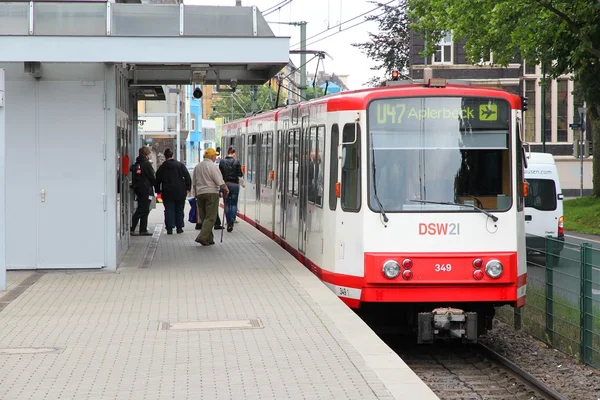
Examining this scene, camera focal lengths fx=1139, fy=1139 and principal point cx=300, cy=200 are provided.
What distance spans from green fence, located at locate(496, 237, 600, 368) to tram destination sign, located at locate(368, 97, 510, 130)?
1.63 metres

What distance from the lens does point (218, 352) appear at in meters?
9.27

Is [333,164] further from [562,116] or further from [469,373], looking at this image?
[562,116]

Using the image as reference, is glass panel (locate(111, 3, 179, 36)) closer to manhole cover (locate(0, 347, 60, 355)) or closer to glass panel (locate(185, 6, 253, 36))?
glass panel (locate(185, 6, 253, 36))

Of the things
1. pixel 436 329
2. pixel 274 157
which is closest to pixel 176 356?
pixel 436 329

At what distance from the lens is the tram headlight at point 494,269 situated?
12.1 meters

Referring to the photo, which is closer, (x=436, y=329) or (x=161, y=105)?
(x=436, y=329)

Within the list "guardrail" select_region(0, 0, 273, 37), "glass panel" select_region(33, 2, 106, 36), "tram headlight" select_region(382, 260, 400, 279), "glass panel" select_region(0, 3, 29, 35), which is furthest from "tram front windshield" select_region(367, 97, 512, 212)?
"glass panel" select_region(0, 3, 29, 35)

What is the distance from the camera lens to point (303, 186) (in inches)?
639

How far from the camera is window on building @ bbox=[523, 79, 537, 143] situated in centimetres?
6140

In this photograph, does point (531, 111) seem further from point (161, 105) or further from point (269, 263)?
point (269, 263)

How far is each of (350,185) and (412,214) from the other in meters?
0.83

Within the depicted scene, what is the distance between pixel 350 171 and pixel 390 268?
127 cm

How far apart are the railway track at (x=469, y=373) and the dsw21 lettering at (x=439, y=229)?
1.44 m

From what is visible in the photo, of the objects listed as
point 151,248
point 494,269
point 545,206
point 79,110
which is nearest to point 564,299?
point 494,269
